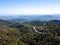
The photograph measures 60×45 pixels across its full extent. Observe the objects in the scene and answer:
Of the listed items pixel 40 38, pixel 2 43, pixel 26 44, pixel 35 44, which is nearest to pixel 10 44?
pixel 2 43

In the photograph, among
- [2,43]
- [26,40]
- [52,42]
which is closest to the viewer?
[2,43]

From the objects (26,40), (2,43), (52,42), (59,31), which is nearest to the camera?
(2,43)

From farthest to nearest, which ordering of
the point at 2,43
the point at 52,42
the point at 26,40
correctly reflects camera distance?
the point at 26,40 → the point at 52,42 → the point at 2,43

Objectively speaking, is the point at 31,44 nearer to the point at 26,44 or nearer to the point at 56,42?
the point at 26,44

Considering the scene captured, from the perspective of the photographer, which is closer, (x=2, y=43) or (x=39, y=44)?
(x=2, y=43)

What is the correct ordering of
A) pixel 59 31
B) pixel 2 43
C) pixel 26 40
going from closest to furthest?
pixel 2 43 → pixel 26 40 → pixel 59 31

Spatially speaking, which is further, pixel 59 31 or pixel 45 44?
pixel 59 31

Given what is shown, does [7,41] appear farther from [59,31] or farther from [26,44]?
[59,31]

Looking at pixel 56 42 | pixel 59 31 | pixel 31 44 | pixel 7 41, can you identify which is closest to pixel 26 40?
pixel 31 44
